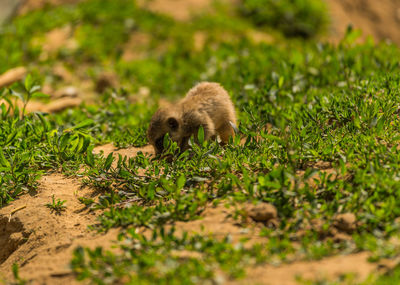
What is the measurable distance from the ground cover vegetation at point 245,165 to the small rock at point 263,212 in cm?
6

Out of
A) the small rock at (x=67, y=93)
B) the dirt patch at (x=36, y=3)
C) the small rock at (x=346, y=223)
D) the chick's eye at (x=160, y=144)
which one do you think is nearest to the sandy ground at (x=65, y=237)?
the small rock at (x=346, y=223)

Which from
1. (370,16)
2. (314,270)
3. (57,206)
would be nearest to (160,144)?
(57,206)

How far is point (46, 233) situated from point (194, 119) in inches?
86.6

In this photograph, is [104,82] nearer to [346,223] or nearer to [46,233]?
[46,233]

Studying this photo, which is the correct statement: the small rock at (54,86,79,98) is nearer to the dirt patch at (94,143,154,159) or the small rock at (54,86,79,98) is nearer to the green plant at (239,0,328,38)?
→ the dirt patch at (94,143,154,159)

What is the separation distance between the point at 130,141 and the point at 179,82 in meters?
2.58

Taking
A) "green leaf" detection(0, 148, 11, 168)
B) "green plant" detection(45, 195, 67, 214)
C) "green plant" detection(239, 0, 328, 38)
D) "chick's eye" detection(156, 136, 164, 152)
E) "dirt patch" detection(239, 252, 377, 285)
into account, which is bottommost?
"green plant" detection(45, 195, 67, 214)

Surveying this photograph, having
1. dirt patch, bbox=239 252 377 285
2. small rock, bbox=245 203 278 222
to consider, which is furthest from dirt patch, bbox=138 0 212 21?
dirt patch, bbox=239 252 377 285

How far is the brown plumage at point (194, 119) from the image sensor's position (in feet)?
16.9

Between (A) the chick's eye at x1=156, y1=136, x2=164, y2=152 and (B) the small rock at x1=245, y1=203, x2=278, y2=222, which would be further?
(A) the chick's eye at x1=156, y1=136, x2=164, y2=152

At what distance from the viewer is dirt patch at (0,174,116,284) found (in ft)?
10.9

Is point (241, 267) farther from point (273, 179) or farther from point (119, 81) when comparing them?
point (119, 81)

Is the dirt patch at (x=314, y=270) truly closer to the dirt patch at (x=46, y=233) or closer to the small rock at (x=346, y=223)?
the small rock at (x=346, y=223)

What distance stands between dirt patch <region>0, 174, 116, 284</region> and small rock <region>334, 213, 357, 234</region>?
1779 millimetres
